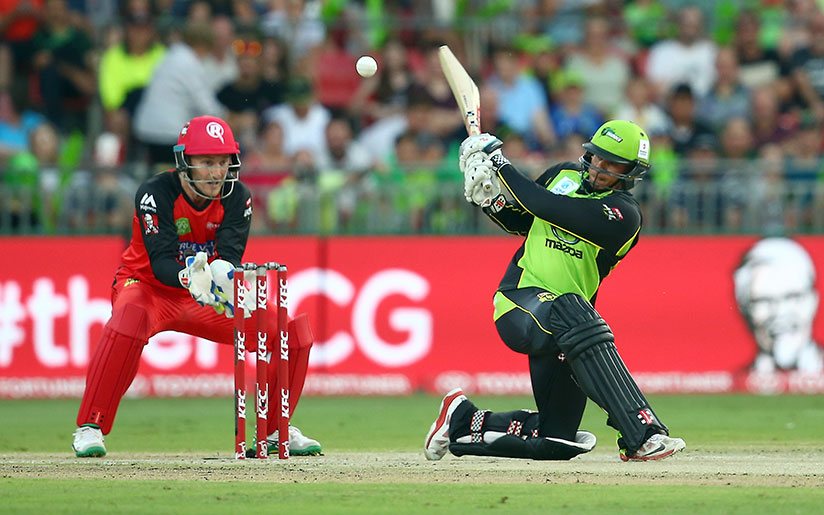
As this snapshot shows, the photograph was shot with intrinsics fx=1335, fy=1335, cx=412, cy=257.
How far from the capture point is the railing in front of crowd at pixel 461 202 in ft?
47.6

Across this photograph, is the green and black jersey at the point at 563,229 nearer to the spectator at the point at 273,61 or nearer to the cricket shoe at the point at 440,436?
the cricket shoe at the point at 440,436

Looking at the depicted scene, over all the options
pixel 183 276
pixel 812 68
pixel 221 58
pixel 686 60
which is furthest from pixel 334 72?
pixel 183 276

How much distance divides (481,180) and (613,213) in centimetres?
87

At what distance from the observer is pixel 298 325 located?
28.7 ft

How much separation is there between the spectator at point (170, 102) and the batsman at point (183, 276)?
657 centimetres

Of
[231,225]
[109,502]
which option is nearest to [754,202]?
[231,225]

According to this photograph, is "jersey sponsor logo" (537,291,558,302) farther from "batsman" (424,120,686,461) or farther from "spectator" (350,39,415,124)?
"spectator" (350,39,415,124)

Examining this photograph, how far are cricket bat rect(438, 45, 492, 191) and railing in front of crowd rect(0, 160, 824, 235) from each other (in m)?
4.78

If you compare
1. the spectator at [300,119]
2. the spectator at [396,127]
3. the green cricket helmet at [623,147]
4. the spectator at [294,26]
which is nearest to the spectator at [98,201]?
the spectator at [300,119]

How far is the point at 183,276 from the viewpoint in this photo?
854cm

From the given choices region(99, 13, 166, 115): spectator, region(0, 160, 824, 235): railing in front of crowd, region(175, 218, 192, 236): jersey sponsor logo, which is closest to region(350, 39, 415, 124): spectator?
region(0, 160, 824, 235): railing in front of crowd

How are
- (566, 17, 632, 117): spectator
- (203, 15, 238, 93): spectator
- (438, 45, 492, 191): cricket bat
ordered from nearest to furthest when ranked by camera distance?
1. (438, 45, 492, 191): cricket bat
2. (203, 15, 238, 93): spectator
3. (566, 17, 632, 117): spectator

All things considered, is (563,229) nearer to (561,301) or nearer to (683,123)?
(561,301)

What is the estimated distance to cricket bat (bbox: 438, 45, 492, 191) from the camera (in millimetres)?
9281
